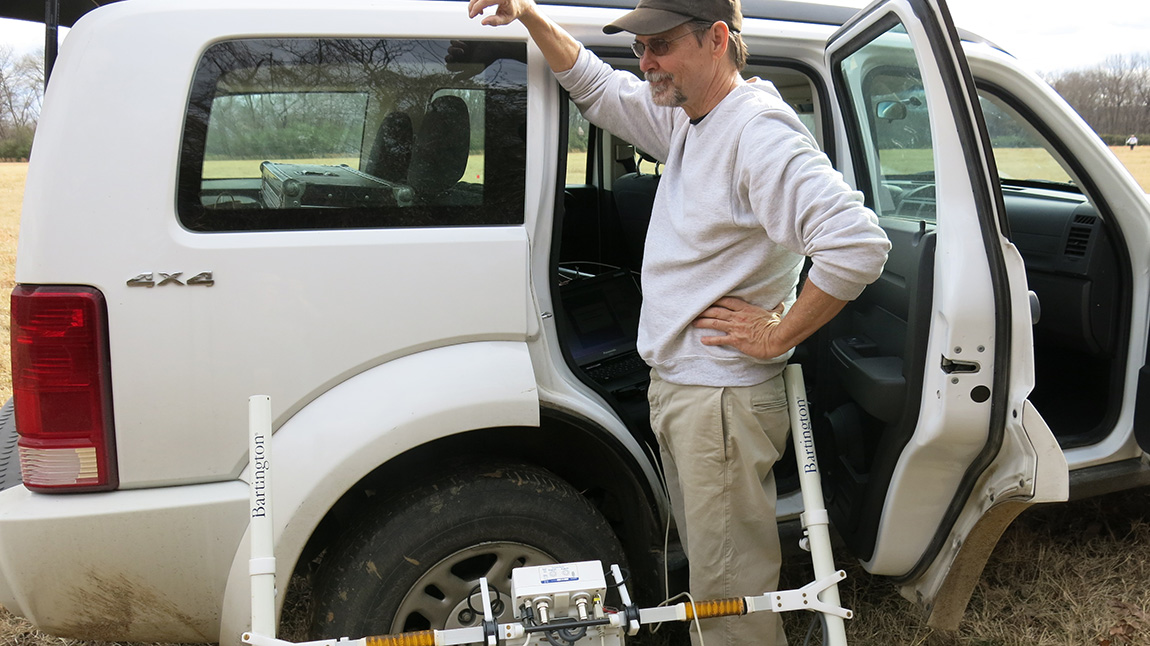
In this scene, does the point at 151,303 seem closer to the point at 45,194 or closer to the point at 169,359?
the point at 169,359

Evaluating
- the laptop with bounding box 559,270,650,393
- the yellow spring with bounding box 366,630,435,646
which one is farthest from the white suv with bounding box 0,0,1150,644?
the laptop with bounding box 559,270,650,393

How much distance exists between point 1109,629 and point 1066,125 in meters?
1.60

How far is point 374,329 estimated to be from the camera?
83.0 inches

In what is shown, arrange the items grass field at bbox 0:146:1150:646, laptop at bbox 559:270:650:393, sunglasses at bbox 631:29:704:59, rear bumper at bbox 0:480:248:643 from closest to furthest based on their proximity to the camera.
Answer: rear bumper at bbox 0:480:248:643
sunglasses at bbox 631:29:704:59
grass field at bbox 0:146:1150:646
laptop at bbox 559:270:650:393

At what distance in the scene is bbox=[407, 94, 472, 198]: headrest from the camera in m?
2.20

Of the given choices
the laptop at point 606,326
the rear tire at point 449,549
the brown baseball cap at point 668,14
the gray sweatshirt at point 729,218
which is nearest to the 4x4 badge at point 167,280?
the rear tire at point 449,549

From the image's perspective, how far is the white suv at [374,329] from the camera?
1.97 m

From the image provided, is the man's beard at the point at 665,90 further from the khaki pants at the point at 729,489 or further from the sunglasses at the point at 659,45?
the khaki pants at the point at 729,489

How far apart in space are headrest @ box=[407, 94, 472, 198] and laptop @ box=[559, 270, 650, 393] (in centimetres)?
123

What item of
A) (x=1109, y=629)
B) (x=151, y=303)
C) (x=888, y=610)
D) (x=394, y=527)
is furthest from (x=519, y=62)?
(x=1109, y=629)

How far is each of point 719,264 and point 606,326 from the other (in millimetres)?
1517

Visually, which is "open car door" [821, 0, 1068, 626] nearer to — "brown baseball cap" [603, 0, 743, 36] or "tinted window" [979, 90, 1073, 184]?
"tinted window" [979, 90, 1073, 184]

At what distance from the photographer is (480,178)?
223 centimetres

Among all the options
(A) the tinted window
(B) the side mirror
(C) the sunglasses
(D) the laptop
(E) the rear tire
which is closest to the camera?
(C) the sunglasses
